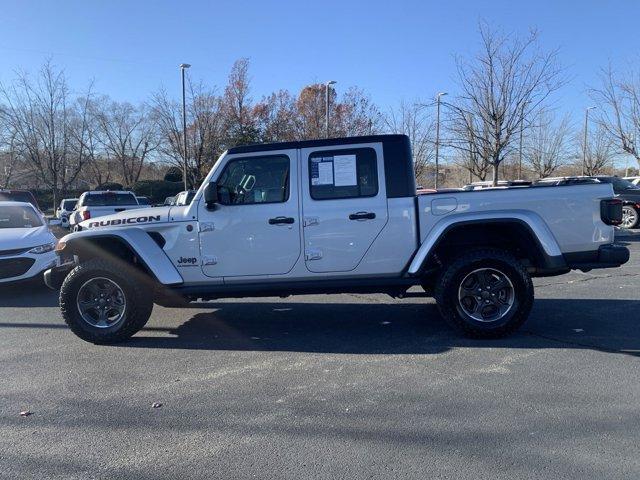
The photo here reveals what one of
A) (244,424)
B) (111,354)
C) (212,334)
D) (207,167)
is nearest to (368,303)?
(212,334)

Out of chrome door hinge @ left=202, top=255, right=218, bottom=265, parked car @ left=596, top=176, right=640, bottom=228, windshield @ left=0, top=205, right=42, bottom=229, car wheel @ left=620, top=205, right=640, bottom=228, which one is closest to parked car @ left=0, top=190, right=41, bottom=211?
windshield @ left=0, top=205, right=42, bottom=229

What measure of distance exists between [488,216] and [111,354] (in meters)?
4.09

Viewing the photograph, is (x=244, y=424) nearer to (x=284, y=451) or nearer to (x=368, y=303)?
(x=284, y=451)

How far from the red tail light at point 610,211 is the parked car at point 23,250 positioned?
8.25m

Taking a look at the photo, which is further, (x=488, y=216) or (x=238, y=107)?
(x=238, y=107)

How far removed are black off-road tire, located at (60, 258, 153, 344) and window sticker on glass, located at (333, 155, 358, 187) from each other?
7.88 ft

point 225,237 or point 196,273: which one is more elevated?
point 225,237

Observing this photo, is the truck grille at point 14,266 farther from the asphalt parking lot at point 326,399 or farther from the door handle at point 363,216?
the door handle at point 363,216

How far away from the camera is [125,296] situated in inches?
229

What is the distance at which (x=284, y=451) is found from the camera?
3414 mm

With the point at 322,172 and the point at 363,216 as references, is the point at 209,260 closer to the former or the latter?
the point at 322,172

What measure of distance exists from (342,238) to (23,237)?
6.11 metres

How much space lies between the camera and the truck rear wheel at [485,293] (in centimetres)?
558

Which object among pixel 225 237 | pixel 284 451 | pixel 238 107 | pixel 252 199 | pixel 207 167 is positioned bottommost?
pixel 284 451
